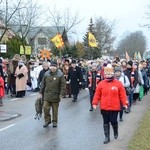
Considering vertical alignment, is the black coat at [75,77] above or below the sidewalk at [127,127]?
above

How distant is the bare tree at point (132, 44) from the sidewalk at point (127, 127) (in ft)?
270

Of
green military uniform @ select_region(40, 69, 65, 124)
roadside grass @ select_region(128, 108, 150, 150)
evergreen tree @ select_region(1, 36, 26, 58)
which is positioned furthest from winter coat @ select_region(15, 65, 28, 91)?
evergreen tree @ select_region(1, 36, 26, 58)

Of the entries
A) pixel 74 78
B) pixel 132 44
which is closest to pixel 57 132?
pixel 74 78

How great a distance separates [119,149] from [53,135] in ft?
7.91

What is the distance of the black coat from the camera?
816 inches

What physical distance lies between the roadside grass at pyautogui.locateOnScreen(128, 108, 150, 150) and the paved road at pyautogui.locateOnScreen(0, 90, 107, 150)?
28.0 inches

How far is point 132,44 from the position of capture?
103500mm

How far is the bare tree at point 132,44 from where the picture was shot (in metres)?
101

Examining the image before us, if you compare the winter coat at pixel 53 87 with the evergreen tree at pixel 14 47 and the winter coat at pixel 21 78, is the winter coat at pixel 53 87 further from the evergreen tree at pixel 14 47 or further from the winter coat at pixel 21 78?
the evergreen tree at pixel 14 47

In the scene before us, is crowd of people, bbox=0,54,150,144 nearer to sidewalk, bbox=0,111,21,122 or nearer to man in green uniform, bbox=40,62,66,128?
man in green uniform, bbox=40,62,66,128

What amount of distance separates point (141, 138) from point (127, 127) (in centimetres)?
241

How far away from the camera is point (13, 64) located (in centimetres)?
2231

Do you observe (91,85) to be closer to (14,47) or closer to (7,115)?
(7,115)

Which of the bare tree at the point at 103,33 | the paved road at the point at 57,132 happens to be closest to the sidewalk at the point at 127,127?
the paved road at the point at 57,132
